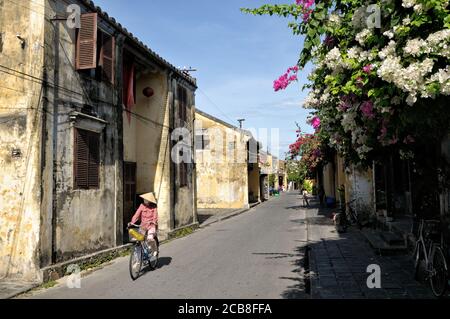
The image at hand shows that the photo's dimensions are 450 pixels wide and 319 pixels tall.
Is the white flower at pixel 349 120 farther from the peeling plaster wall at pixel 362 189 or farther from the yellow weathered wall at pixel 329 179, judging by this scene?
the yellow weathered wall at pixel 329 179

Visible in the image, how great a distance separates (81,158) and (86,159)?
22 centimetres

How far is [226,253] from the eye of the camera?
1176 centimetres

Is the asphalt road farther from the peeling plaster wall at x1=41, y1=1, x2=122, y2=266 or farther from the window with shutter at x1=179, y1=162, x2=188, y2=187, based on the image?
the window with shutter at x1=179, y1=162, x2=188, y2=187

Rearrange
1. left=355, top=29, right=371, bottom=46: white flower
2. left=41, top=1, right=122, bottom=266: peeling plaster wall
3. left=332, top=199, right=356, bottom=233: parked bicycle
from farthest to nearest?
left=332, top=199, right=356, bottom=233: parked bicycle, left=41, top=1, right=122, bottom=266: peeling plaster wall, left=355, top=29, right=371, bottom=46: white flower

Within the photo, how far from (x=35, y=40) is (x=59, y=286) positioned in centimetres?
512

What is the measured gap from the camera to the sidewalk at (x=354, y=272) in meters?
6.93

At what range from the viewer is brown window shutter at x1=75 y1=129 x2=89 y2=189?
33.0ft

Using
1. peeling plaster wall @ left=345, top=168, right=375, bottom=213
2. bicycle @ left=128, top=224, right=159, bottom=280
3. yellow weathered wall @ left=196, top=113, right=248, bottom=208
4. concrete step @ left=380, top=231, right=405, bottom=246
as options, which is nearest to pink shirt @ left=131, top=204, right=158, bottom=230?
bicycle @ left=128, top=224, right=159, bottom=280

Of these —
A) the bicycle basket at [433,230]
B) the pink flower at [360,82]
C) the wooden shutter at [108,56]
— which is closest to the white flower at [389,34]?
the pink flower at [360,82]

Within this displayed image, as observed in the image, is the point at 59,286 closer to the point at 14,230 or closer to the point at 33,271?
the point at 33,271

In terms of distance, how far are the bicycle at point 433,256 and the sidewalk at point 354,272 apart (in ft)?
0.97

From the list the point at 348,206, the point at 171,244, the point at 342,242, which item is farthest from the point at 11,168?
the point at 348,206

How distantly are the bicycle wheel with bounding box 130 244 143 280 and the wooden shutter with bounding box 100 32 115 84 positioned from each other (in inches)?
201

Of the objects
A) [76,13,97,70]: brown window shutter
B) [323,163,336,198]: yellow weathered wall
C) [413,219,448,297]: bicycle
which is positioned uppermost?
[76,13,97,70]: brown window shutter
